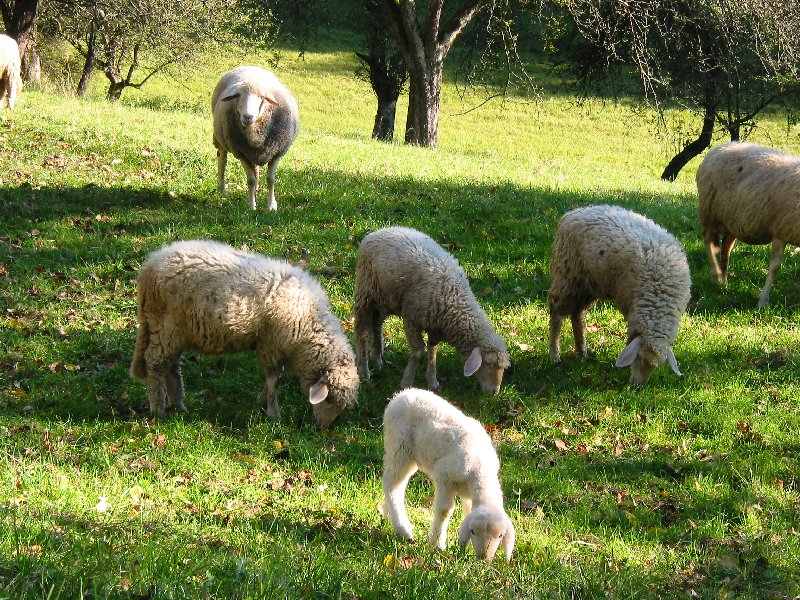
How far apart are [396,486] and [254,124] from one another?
7.50 m

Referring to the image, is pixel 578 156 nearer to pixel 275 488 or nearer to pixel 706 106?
pixel 706 106

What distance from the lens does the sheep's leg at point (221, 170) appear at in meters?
12.7

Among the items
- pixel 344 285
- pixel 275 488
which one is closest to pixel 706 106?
pixel 344 285

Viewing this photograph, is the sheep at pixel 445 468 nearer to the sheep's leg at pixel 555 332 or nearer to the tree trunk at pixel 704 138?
the sheep's leg at pixel 555 332

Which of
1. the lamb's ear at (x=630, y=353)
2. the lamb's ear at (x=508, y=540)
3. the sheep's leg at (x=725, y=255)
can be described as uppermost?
the sheep's leg at (x=725, y=255)

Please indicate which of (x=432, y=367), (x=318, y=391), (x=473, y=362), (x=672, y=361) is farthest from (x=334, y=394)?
(x=672, y=361)

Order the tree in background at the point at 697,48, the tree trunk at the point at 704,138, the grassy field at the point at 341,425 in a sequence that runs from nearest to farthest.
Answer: the grassy field at the point at 341,425, the tree in background at the point at 697,48, the tree trunk at the point at 704,138

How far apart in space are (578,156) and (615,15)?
1434 cm

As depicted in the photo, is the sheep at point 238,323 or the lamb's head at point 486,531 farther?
the sheep at point 238,323

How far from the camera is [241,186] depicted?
43.8 feet

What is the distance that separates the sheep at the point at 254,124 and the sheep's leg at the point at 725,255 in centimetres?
589

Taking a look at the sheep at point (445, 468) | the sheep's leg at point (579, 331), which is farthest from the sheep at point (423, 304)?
the sheep at point (445, 468)

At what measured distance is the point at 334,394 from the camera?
7.37 meters

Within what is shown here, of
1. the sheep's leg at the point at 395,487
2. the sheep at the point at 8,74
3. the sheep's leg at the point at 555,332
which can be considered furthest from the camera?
the sheep at the point at 8,74
